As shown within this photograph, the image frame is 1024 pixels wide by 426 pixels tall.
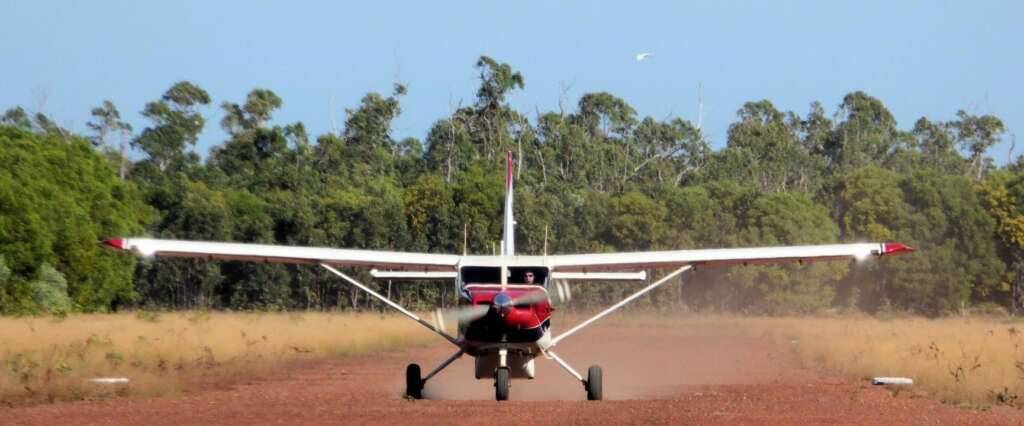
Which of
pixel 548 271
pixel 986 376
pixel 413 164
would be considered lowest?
pixel 986 376

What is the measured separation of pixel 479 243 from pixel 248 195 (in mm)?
9666

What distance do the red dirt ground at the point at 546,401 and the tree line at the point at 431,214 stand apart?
1269 centimetres

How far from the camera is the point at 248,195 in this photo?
61.4 meters

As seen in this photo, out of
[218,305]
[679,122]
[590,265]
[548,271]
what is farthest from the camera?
[679,122]

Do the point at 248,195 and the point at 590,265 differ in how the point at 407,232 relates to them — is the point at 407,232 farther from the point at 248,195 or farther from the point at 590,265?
the point at 590,265

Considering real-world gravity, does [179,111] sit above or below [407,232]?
above

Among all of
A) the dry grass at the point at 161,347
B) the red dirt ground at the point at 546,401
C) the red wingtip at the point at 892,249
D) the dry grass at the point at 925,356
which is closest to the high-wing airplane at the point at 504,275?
the red wingtip at the point at 892,249

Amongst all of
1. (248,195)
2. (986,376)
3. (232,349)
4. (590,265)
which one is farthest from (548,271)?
(248,195)

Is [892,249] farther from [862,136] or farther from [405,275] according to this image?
[862,136]

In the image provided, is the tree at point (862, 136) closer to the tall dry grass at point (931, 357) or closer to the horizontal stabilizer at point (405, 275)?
the tall dry grass at point (931, 357)

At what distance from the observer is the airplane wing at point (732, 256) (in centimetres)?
2044

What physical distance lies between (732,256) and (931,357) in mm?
6799

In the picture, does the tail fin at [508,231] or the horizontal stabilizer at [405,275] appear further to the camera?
the tail fin at [508,231]

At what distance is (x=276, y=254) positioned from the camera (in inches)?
801
